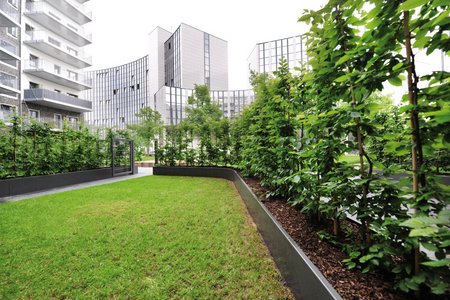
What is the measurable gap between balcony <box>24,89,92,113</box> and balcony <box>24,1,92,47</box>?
7030 mm

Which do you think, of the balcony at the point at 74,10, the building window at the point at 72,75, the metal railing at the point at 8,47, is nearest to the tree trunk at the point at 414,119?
the metal railing at the point at 8,47

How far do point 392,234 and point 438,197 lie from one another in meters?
0.38

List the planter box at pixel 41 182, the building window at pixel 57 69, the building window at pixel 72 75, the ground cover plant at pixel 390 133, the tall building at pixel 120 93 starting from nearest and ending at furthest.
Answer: the ground cover plant at pixel 390 133
the planter box at pixel 41 182
the building window at pixel 57 69
the building window at pixel 72 75
the tall building at pixel 120 93

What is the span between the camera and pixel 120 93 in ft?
232

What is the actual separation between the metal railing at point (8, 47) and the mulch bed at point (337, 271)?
75.1 ft

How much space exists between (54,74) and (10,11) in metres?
5.04

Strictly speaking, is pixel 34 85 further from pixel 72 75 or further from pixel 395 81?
pixel 395 81

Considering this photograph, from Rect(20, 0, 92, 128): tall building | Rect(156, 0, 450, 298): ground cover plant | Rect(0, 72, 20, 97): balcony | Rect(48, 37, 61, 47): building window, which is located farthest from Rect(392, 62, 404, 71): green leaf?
Rect(48, 37, 61, 47): building window

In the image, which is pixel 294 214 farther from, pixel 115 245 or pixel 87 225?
pixel 87 225

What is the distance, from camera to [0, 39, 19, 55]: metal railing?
15.2 meters

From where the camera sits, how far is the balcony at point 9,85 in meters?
15.1

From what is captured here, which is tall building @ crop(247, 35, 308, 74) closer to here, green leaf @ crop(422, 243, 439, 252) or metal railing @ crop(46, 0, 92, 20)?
metal railing @ crop(46, 0, 92, 20)

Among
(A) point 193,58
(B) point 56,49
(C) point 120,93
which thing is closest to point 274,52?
(A) point 193,58

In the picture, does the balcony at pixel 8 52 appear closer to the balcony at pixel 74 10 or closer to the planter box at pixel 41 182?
the balcony at pixel 74 10
